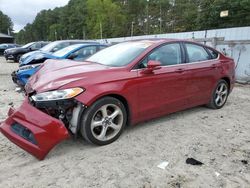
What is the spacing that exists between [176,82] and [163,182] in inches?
87.6

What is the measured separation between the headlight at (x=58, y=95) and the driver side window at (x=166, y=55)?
50.0 inches

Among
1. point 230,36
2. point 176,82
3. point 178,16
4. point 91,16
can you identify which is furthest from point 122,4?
point 176,82

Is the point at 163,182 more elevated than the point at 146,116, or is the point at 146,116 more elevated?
the point at 146,116

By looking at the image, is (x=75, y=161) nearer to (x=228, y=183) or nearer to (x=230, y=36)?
(x=228, y=183)

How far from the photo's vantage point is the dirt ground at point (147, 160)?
3266 millimetres

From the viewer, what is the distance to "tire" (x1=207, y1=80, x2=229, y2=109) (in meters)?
6.08

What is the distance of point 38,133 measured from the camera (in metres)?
3.53

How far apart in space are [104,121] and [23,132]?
1105mm

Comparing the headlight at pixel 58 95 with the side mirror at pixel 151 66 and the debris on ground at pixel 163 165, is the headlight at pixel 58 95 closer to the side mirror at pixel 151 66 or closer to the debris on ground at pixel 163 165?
the side mirror at pixel 151 66

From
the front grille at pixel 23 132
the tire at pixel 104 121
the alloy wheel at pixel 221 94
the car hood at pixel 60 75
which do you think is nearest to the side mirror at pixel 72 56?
the car hood at pixel 60 75

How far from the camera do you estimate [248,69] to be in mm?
9695

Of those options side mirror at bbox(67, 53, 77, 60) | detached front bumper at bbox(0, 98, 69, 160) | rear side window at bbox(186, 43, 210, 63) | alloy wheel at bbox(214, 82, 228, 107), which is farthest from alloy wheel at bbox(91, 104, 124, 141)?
side mirror at bbox(67, 53, 77, 60)

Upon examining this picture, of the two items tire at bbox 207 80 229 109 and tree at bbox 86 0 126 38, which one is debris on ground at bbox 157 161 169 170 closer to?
tire at bbox 207 80 229 109

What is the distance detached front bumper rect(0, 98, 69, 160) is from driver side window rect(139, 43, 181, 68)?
1.71 meters
